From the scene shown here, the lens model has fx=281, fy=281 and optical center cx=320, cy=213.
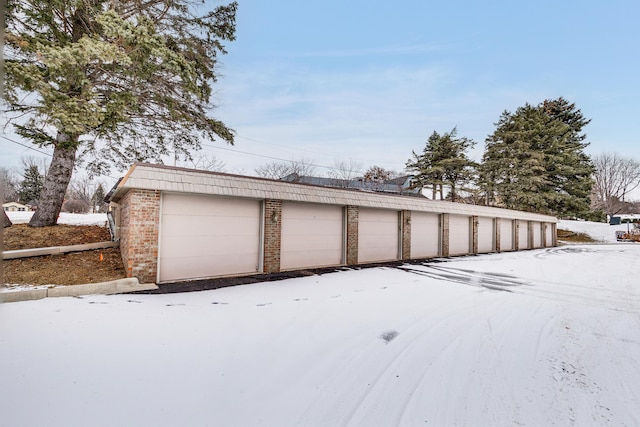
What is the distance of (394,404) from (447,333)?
1927 millimetres

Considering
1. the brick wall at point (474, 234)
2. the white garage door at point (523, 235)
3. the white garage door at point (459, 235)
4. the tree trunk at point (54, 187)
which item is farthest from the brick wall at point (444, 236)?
the tree trunk at point (54, 187)

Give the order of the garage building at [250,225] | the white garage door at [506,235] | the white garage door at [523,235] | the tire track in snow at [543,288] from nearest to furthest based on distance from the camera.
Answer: the tire track in snow at [543,288], the garage building at [250,225], the white garage door at [506,235], the white garage door at [523,235]

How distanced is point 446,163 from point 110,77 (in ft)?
85.6

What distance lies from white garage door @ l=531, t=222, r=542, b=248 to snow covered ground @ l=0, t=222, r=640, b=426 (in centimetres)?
1640

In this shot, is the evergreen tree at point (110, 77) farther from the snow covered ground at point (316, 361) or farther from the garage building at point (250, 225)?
the snow covered ground at point (316, 361)

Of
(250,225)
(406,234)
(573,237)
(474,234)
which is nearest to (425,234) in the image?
(406,234)

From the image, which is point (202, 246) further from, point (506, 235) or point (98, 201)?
point (98, 201)

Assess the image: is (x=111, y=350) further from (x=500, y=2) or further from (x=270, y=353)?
(x=500, y=2)

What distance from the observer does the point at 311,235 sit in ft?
30.1

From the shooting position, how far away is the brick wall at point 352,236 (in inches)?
392

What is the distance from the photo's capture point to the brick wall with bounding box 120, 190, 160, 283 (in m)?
6.07

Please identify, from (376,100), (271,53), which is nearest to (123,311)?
(271,53)

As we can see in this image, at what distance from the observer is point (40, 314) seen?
4004mm

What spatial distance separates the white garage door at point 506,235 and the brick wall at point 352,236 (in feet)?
37.4
